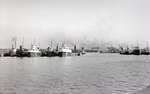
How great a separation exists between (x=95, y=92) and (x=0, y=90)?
2.52 metres

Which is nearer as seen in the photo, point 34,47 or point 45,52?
point 34,47

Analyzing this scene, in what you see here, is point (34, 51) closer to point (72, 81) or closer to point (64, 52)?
point (64, 52)

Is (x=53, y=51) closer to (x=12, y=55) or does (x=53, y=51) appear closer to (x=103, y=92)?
(x=12, y=55)

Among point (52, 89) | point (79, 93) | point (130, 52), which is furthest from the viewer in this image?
point (130, 52)

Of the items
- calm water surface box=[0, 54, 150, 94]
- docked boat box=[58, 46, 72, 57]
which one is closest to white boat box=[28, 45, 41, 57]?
docked boat box=[58, 46, 72, 57]

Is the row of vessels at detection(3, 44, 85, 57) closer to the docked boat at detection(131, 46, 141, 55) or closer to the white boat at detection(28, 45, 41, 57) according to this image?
the white boat at detection(28, 45, 41, 57)

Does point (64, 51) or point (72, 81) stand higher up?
point (64, 51)

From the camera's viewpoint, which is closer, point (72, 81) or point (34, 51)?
point (72, 81)

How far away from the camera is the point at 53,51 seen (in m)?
52.3

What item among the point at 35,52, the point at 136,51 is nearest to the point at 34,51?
the point at 35,52

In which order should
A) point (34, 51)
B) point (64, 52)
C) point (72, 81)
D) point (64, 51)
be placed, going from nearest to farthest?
1. point (72, 81)
2. point (34, 51)
3. point (64, 52)
4. point (64, 51)

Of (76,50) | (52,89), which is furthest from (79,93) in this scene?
(76,50)

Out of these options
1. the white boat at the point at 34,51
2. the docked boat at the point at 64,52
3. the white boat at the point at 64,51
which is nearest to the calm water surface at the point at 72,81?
the white boat at the point at 34,51

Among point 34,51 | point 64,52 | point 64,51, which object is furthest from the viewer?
point 64,51
